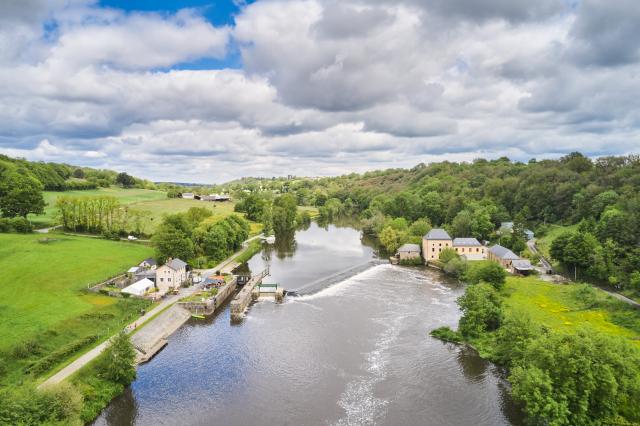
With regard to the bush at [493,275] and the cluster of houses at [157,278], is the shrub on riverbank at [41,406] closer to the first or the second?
the cluster of houses at [157,278]

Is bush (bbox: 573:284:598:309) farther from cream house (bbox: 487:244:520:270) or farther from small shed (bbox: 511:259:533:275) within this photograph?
cream house (bbox: 487:244:520:270)

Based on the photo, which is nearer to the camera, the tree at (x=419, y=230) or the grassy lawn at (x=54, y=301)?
the grassy lawn at (x=54, y=301)

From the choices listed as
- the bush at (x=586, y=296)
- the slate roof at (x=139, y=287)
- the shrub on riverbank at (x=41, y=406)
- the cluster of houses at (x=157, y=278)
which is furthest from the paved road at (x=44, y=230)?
the bush at (x=586, y=296)

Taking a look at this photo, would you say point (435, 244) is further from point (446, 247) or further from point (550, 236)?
point (550, 236)

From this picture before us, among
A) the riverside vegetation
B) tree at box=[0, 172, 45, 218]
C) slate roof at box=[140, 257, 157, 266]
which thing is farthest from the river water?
tree at box=[0, 172, 45, 218]

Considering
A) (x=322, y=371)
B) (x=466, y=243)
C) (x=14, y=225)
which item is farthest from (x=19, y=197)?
(x=466, y=243)
